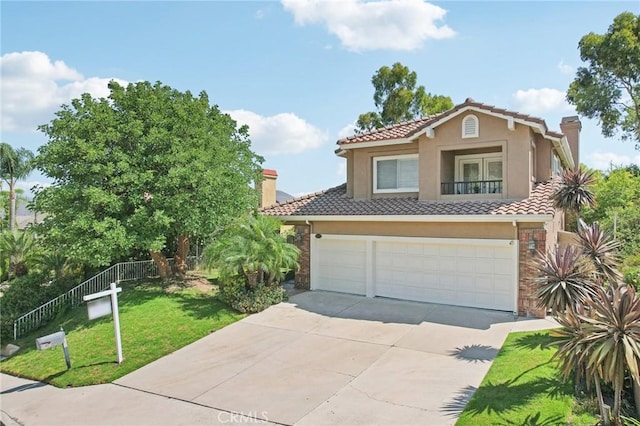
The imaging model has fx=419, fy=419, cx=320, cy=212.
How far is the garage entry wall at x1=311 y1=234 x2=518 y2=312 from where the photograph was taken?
1364cm

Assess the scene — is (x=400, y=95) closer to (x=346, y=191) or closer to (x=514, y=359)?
(x=346, y=191)

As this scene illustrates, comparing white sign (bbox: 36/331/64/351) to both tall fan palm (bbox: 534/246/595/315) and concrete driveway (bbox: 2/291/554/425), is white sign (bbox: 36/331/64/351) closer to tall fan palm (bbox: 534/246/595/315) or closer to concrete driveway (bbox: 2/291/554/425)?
concrete driveway (bbox: 2/291/554/425)

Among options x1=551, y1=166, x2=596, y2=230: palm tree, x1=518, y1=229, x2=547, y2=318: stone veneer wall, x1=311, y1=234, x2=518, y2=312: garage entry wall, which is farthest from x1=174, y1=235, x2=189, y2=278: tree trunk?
x1=551, y1=166, x2=596, y2=230: palm tree

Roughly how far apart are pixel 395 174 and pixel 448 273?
4762 millimetres

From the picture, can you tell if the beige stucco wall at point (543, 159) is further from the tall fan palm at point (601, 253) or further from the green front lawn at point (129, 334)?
the green front lawn at point (129, 334)

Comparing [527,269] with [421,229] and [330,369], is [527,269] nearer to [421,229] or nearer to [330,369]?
[421,229]

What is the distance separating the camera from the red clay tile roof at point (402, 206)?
13422 mm

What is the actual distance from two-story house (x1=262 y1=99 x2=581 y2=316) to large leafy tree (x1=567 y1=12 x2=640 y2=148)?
623 inches

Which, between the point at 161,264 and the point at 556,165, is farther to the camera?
the point at 556,165

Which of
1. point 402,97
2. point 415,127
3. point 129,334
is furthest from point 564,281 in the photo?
point 402,97

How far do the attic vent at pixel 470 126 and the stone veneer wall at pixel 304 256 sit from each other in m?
7.09

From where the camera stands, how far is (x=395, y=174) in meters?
17.3

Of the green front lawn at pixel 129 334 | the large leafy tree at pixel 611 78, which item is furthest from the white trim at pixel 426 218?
the large leafy tree at pixel 611 78

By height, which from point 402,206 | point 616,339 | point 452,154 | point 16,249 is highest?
point 452,154
